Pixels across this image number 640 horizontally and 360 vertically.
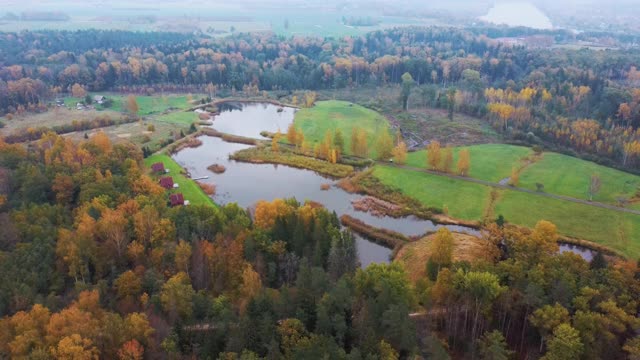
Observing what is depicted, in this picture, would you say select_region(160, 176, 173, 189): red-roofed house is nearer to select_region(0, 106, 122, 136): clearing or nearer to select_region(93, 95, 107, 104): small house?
select_region(0, 106, 122, 136): clearing

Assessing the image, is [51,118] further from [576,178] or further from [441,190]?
[576,178]

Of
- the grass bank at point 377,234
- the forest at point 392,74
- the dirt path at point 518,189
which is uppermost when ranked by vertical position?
the forest at point 392,74

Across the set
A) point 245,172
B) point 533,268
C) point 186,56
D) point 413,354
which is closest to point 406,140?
point 245,172

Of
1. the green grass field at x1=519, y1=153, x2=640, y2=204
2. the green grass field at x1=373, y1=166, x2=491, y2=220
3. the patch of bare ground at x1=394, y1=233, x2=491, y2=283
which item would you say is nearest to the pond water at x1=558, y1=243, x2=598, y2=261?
the green grass field at x1=373, y1=166, x2=491, y2=220

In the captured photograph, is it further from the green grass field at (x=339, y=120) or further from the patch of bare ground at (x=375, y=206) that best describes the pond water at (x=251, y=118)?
the patch of bare ground at (x=375, y=206)

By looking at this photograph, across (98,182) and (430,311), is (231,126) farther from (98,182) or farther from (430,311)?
(430,311)

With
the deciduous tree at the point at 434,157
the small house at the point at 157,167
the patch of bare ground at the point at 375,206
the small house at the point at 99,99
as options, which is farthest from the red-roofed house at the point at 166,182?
the small house at the point at 99,99
